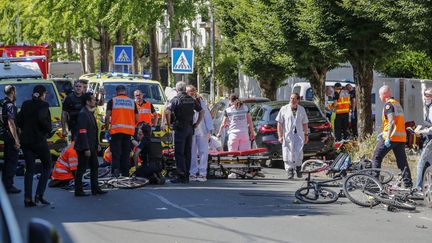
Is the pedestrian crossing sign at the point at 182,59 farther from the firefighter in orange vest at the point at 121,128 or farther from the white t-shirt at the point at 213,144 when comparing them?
the firefighter in orange vest at the point at 121,128

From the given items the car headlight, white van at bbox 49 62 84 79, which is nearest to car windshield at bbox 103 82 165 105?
the car headlight

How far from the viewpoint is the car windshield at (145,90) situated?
854 inches

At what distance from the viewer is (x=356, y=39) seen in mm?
19219

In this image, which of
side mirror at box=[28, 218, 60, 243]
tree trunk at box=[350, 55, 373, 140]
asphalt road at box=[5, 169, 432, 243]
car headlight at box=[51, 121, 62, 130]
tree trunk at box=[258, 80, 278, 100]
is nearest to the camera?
side mirror at box=[28, 218, 60, 243]

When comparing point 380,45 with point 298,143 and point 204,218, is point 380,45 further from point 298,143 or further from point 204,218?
point 204,218

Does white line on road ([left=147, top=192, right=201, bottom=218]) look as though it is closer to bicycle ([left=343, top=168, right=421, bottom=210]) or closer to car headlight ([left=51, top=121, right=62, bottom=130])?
bicycle ([left=343, top=168, right=421, bottom=210])

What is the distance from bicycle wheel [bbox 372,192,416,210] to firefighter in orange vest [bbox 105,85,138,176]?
472 cm

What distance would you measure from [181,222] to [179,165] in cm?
449

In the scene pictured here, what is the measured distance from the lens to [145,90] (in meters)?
21.9

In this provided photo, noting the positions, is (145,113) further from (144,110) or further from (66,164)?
(66,164)

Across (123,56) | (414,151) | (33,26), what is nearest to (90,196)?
(414,151)

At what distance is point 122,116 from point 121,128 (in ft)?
0.68

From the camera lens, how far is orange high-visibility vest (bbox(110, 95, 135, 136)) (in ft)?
46.7

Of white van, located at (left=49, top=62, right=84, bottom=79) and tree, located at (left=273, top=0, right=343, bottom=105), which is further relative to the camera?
white van, located at (left=49, top=62, right=84, bottom=79)
